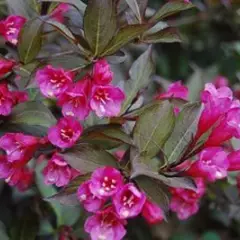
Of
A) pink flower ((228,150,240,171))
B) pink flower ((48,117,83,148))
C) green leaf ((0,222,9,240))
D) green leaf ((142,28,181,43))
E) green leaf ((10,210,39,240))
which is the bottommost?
green leaf ((10,210,39,240))

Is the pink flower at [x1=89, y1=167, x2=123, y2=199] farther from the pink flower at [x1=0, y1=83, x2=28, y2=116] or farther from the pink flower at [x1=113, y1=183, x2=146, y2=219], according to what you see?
the pink flower at [x1=0, y1=83, x2=28, y2=116]

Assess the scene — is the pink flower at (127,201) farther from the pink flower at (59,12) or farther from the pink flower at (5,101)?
the pink flower at (59,12)

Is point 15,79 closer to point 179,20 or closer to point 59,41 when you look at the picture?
point 59,41

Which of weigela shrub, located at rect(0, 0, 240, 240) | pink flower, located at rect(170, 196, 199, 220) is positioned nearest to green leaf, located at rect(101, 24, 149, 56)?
weigela shrub, located at rect(0, 0, 240, 240)

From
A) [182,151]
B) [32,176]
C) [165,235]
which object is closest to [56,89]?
[182,151]

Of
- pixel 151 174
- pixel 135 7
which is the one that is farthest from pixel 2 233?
pixel 135 7

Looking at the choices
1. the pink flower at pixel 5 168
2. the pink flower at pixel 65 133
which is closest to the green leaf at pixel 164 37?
the pink flower at pixel 65 133

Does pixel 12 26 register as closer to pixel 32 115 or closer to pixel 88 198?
pixel 32 115
